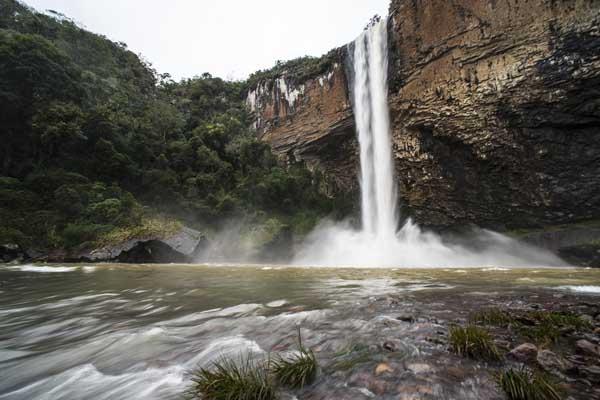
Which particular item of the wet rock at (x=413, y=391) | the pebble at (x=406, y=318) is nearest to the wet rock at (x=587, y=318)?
the pebble at (x=406, y=318)

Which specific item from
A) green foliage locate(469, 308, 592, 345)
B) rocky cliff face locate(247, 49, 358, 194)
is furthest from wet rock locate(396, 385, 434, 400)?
rocky cliff face locate(247, 49, 358, 194)

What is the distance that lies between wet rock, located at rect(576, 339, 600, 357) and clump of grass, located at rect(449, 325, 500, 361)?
62cm

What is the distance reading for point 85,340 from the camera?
335 cm

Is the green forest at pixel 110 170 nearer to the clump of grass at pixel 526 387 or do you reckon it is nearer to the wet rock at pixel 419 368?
the wet rock at pixel 419 368

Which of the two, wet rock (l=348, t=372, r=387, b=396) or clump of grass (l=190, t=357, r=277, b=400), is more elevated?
clump of grass (l=190, t=357, r=277, b=400)

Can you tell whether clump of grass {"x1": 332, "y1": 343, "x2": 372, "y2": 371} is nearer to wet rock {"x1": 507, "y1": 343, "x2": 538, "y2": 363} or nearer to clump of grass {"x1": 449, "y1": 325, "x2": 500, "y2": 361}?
clump of grass {"x1": 449, "y1": 325, "x2": 500, "y2": 361}

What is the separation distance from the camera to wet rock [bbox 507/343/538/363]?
2146mm

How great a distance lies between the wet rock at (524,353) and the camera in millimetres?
2146

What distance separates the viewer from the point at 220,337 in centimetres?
317

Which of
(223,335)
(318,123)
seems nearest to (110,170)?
(318,123)

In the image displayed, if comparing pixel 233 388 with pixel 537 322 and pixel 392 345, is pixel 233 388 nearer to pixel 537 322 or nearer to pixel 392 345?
pixel 392 345

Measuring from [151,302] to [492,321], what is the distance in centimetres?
527

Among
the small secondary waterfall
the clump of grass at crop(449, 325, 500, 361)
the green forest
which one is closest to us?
the clump of grass at crop(449, 325, 500, 361)

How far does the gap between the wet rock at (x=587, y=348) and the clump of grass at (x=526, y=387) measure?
0.77m
